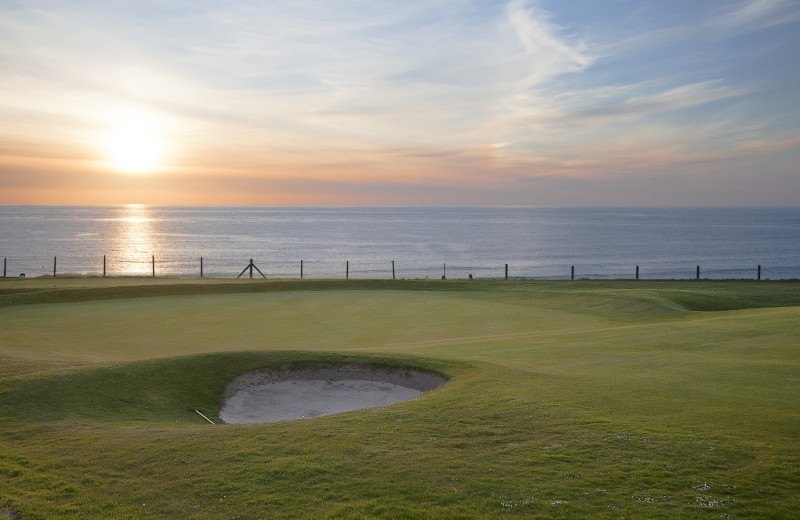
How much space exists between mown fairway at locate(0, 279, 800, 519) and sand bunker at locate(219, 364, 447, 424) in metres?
0.46

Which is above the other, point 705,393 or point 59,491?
point 705,393

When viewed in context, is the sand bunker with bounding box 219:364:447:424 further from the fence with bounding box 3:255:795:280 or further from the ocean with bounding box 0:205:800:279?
the fence with bounding box 3:255:795:280

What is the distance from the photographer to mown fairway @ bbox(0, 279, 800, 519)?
7.23m

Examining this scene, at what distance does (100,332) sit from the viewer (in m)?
21.5

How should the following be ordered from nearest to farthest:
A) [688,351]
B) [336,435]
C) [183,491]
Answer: [183,491] < [336,435] < [688,351]

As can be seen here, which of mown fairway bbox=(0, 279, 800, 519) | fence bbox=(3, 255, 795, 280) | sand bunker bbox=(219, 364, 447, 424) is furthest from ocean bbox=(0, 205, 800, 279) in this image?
sand bunker bbox=(219, 364, 447, 424)

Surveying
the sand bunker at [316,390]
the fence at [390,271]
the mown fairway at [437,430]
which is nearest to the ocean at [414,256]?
the fence at [390,271]

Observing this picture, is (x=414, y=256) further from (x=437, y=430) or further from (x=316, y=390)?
(x=437, y=430)

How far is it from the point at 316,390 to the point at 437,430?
20.3 ft

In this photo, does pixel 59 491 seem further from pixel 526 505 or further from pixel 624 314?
pixel 624 314

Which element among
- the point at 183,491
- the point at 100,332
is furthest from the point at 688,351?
the point at 100,332

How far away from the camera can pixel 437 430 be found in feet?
32.1

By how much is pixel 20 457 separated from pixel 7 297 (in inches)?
881

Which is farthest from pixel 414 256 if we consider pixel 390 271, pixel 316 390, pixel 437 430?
pixel 437 430
